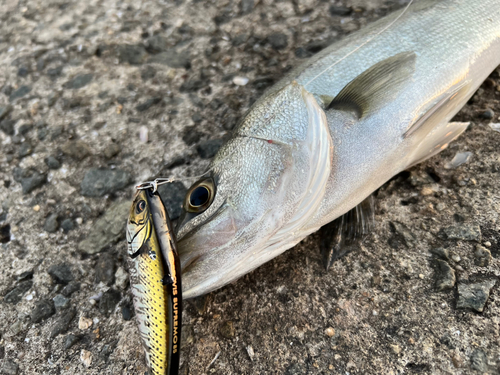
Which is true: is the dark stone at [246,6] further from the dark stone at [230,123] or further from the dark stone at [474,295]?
the dark stone at [474,295]

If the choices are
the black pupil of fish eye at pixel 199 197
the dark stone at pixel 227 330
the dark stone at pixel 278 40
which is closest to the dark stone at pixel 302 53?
the dark stone at pixel 278 40

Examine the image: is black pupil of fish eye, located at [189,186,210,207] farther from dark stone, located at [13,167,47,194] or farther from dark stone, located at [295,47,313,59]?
dark stone, located at [295,47,313,59]

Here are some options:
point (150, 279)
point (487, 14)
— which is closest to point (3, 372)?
point (150, 279)

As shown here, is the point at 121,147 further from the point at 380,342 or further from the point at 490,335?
the point at 490,335

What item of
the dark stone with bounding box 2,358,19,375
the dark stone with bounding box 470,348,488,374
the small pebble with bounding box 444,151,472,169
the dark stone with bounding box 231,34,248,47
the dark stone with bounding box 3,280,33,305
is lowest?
the dark stone with bounding box 470,348,488,374

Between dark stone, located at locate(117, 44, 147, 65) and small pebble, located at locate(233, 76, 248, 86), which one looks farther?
dark stone, located at locate(117, 44, 147, 65)

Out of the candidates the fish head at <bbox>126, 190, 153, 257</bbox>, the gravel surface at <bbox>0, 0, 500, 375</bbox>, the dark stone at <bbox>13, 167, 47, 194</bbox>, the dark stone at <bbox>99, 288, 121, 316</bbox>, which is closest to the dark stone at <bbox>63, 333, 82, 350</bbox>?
the gravel surface at <bbox>0, 0, 500, 375</bbox>

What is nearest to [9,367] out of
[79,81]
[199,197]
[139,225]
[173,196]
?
[139,225]
